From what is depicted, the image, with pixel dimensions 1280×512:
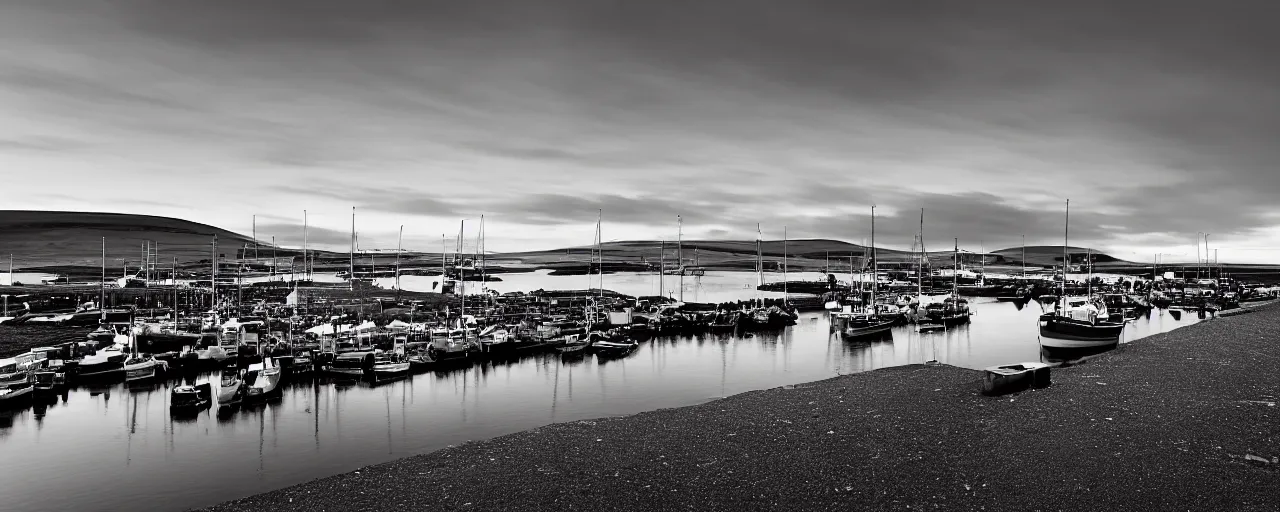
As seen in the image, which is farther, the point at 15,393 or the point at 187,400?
the point at 15,393

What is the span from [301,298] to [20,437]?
197 feet

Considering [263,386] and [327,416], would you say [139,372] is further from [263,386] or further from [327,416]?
[327,416]

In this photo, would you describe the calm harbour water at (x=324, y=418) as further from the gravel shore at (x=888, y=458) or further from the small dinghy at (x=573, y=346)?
the gravel shore at (x=888, y=458)

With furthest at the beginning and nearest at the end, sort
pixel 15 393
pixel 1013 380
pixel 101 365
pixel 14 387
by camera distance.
→ pixel 101 365
pixel 14 387
pixel 15 393
pixel 1013 380

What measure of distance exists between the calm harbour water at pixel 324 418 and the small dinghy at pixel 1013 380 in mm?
11605

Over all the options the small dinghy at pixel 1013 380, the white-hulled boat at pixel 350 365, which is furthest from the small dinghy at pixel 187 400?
the small dinghy at pixel 1013 380

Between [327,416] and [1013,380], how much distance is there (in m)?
24.6

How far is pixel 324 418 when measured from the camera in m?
26.8

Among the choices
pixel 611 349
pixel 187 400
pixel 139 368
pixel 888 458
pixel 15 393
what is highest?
pixel 888 458

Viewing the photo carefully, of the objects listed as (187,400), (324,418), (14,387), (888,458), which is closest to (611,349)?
(324,418)

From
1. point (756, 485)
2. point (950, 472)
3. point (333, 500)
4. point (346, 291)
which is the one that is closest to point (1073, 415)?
point (950, 472)

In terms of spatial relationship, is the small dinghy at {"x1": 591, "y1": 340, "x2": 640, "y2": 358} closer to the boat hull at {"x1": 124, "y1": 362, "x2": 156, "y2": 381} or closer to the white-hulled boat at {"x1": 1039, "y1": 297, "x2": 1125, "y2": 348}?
the boat hull at {"x1": 124, "y1": 362, "x2": 156, "y2": 381}

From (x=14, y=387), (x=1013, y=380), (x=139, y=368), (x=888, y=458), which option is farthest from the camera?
(x=139, y=368)

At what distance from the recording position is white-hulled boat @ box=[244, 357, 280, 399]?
98.8 ft
